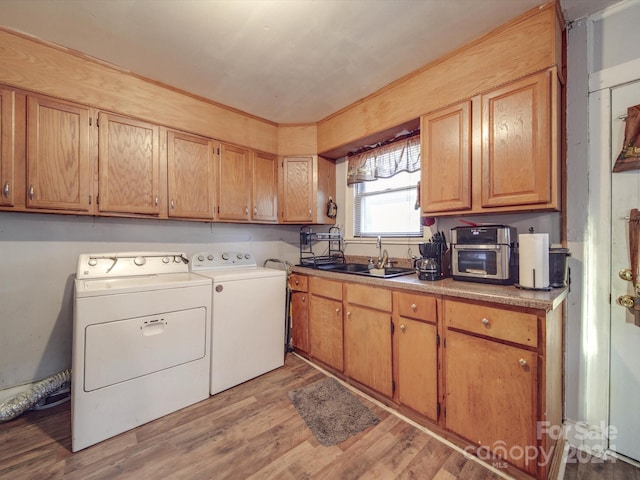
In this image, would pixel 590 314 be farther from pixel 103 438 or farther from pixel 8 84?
pixel 8 84

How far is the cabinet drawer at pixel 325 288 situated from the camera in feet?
7.50

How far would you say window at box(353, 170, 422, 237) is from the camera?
2.59 meters

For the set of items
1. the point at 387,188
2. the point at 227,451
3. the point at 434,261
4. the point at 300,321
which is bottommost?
the point at 227,451

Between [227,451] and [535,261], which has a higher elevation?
[535,261]

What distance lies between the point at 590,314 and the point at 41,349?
3.72m

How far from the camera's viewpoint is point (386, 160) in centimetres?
268

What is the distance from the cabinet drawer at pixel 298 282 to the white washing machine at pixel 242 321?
0.72 ft

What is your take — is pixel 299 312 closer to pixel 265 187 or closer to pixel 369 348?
pixel 369 348

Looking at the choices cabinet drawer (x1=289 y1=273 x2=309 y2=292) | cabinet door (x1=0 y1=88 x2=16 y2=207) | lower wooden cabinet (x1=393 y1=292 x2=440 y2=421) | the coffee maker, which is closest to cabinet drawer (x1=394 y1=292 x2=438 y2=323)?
lower wooden cabinet (x1=393 y1=292 x2=440 y2=421)

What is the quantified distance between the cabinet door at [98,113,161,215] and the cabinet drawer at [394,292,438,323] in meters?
2.06

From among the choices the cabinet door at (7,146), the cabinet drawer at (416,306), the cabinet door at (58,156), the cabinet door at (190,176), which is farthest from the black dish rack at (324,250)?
the cabinet door at (7,146)

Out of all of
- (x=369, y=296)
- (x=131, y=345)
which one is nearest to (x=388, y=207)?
(x=369, y=296)

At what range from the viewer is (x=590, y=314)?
159 centimetres

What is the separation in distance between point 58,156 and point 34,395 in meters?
1.63
